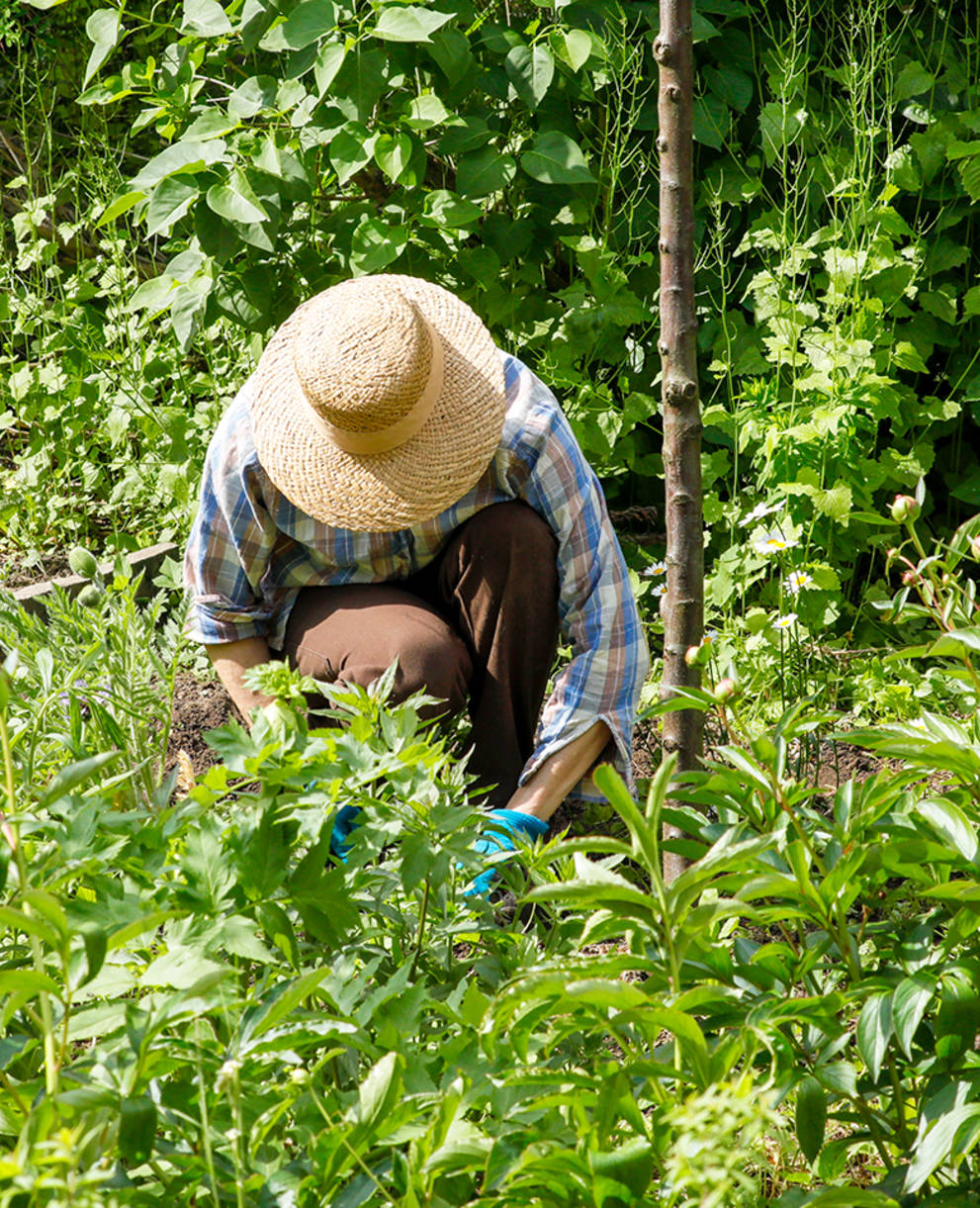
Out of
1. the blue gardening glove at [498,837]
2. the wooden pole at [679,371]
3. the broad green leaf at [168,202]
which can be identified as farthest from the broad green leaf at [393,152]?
the blue gardening glove at [498,837]

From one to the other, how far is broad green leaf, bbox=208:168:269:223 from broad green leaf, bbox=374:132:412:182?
234 mm

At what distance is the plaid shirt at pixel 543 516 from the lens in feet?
5.96

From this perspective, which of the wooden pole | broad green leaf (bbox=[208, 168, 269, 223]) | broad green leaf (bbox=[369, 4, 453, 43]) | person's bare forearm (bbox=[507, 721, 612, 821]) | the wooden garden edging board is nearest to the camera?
the wooden pole

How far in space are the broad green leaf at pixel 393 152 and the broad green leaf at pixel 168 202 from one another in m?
0.34

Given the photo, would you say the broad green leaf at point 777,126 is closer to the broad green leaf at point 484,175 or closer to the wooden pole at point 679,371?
the broad green leaf at point 484,175

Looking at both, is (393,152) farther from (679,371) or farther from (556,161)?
(679,371)

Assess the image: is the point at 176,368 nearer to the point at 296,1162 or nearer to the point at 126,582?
the point at 126,582

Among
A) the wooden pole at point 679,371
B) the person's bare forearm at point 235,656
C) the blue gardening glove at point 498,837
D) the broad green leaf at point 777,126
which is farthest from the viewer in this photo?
the broad green leaf at point 777,126

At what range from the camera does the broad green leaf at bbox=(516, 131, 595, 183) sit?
8.22 ft

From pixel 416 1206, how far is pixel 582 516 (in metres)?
1.26

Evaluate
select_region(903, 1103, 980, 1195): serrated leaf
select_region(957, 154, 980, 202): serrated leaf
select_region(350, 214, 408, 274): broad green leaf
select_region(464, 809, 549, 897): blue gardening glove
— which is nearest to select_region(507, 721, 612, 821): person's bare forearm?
select_region(464, 809, 549, 897): blue gardening glove

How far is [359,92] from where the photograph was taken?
92.1 inches

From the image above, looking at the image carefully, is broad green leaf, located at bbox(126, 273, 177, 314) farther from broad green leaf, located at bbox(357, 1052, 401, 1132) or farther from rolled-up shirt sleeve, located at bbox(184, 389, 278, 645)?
broad green leaf, located at bbox(357, 1052, 401, 1132)

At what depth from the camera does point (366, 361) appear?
1600mm
